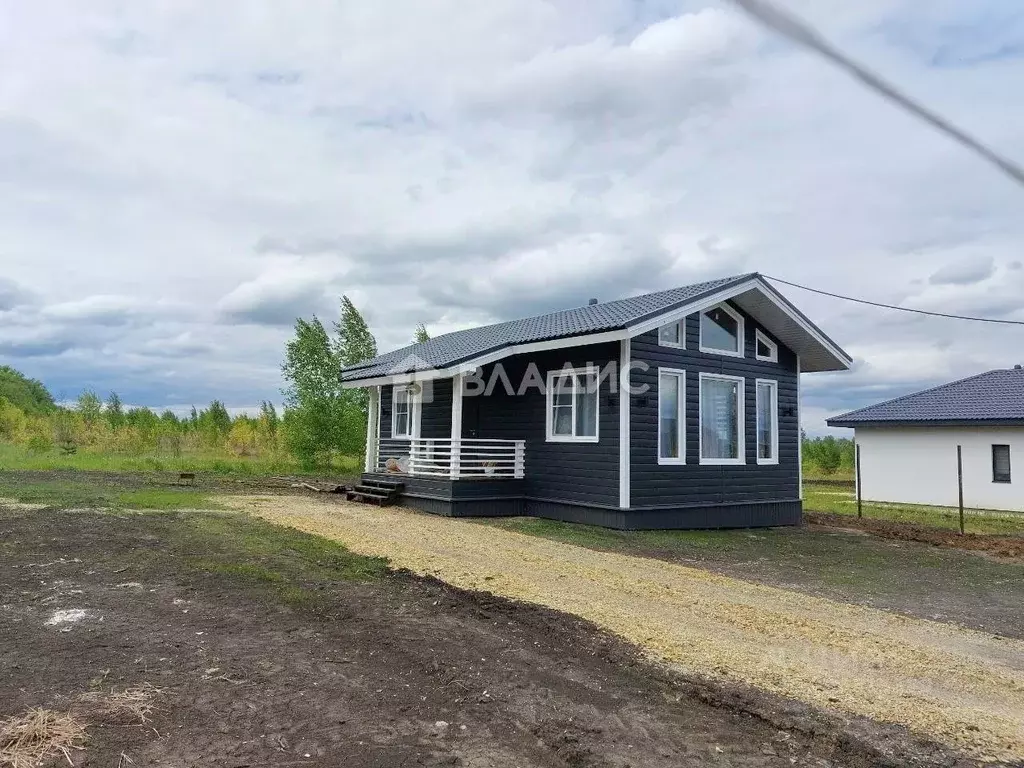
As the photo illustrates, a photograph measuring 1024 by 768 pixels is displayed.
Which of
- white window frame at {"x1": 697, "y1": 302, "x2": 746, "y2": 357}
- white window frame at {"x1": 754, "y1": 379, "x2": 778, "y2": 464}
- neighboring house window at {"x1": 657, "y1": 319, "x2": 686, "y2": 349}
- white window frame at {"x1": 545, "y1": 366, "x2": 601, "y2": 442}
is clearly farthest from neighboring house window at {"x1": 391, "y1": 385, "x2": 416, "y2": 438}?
white window frame at {"x1": 754, "y1": 379, "x2": 778, "y2": 464}

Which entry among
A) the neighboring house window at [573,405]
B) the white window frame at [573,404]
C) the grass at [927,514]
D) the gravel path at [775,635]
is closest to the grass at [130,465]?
the white window frame at [573,404]

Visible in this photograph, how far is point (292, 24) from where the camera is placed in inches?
232

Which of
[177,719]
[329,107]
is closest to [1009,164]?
[177,719]

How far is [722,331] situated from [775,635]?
917 cm

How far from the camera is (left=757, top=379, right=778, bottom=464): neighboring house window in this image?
14602mm

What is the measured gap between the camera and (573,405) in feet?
43.7

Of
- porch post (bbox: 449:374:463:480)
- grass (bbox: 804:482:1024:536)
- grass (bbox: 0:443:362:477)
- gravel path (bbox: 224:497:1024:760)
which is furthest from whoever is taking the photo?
grass (bbox: 0:443:362:477)

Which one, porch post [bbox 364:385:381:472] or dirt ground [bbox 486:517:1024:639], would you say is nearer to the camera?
dirt ground [bbox 486:517:1024:639]

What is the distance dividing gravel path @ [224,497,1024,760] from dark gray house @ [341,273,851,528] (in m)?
3.16

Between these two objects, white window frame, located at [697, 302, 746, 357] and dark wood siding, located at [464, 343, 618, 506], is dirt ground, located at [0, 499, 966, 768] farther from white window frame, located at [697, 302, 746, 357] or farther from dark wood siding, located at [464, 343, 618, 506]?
white window frame, located at [697, 302, 746, 357]

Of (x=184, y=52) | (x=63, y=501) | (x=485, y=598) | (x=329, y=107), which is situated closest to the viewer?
(x=485, y=598)

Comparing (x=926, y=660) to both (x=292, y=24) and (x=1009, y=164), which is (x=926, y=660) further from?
(x=292, y=24)

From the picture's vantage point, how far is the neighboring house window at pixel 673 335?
13.0 meters

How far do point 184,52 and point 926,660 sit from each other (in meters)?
9.82
